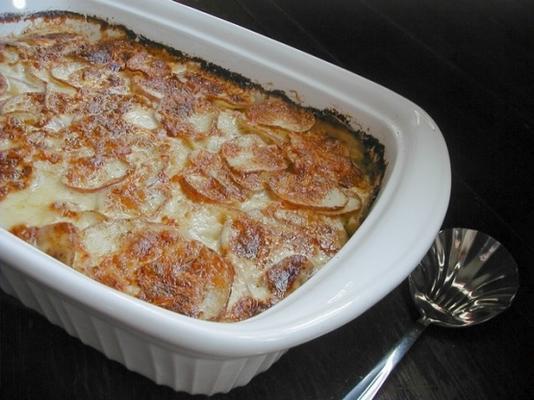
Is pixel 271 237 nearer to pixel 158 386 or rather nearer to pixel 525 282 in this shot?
pixel 158 386

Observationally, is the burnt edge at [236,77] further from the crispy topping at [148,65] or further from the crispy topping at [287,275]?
the crispy topping at [287,275]

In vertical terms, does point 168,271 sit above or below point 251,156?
below

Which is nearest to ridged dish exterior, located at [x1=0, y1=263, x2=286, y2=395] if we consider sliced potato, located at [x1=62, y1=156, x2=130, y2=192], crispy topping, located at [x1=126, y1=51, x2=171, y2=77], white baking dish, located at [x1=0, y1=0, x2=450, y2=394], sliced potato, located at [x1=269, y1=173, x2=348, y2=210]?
white baking dish, located at [x1=0, y1=0, x2=450, y2=394]

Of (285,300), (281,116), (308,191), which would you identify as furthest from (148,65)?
(285,300)

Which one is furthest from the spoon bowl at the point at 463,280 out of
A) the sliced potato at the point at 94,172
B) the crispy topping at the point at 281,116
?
the sliced potato at the point at 94,172

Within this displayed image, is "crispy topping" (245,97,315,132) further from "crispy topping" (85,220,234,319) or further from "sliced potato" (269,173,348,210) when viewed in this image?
"crispy topping" (85,220,234,319)

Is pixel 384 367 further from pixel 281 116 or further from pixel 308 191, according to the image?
pixel 281 116
